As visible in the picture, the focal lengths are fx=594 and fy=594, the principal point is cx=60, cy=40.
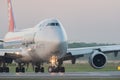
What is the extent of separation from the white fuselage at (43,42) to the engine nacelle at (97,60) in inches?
173

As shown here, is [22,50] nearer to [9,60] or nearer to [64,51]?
[9,60]

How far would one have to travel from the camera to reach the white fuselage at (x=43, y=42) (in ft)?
160

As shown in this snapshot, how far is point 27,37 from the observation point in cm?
5525

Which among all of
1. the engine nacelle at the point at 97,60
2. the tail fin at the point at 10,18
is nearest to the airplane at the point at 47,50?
the engine nacelle at the point at 97,60

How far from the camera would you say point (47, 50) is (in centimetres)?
5028

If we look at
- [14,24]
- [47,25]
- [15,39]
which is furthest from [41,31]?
[14,24]

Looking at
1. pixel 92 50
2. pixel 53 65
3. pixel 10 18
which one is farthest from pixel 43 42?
pixel 10 18

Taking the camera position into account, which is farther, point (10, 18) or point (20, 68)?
point (10, 18)

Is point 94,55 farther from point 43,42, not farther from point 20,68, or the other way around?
point 20,68

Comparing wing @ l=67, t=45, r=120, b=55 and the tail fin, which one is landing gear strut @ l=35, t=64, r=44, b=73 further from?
the tail fin

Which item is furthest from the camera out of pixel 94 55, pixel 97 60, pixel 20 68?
pixel 20 68

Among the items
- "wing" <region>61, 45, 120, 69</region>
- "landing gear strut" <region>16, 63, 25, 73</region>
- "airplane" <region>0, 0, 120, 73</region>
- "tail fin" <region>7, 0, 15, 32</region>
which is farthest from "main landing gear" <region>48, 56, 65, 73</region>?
"tail fin" <region>7, 0, 15, 32</region>

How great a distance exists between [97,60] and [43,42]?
6017mm

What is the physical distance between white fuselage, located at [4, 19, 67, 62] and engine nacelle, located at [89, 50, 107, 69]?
4392 mm
